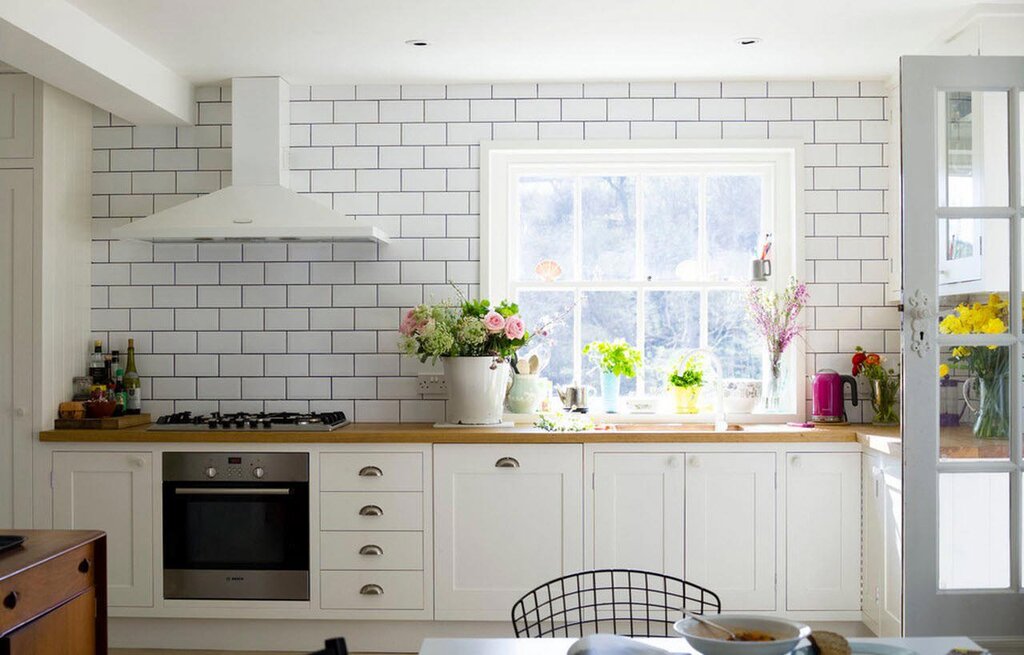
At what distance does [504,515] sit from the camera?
421cm

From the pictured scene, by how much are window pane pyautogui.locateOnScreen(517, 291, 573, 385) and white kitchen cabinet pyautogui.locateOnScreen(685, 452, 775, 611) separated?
928 millimetres

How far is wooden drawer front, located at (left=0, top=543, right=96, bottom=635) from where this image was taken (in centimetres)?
238

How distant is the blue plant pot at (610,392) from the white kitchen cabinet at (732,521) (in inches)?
24.4

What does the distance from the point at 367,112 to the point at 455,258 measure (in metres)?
0.83

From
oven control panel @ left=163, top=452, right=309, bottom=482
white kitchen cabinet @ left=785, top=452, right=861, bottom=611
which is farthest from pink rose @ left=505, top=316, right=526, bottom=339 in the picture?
white kitchen cabinet @ left=785, top=452, right=861, bottom=611

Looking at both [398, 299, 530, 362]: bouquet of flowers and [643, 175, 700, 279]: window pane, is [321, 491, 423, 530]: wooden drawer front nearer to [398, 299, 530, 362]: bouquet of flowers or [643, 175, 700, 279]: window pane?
[398, 299, 530, 362]: bouquet of flowers

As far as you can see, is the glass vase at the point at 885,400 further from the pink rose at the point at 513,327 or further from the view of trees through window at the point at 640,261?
the pink rose at the point at 513,327

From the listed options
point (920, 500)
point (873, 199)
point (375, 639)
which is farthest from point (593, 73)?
point (375, 639)

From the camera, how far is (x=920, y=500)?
3365 millimetres

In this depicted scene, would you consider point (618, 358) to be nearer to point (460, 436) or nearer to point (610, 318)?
point (610, 318)

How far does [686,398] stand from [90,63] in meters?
2.94

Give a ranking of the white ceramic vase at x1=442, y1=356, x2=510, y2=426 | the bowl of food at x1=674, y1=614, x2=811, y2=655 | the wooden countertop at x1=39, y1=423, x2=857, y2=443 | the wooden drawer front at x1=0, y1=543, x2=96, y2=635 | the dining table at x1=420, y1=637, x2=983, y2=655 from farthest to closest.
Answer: the white ceramic vase at x1=442, y1=356, x2=510, y2=426 < the wooden countertop at x1=39, y1=423, x2=857, y2=443 < the wooden drawer front at x1=0, y1=543, x2=96, y2=635 < the dining table at x1=420, y1=637, x2=983, y2=655 < the bowl of food at x1=674, y1=614, x2=811, y2=655

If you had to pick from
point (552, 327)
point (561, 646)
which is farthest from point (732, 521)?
point (561, 646)

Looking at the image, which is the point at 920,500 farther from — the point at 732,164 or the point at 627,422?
the point at 732,164
